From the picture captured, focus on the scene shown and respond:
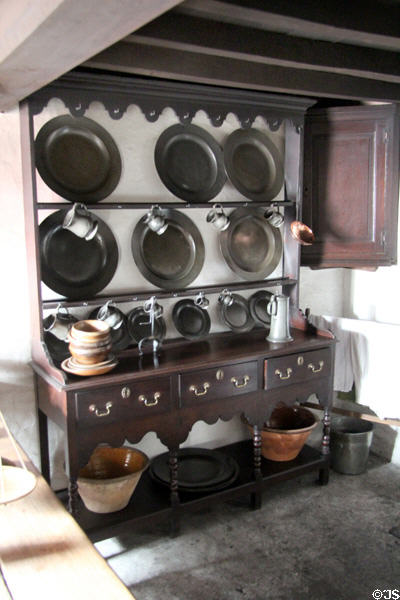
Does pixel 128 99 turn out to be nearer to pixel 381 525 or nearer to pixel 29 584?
pixel 29 584

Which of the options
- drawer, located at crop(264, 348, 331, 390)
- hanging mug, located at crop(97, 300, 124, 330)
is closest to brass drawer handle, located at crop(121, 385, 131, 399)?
hanging mug, located at crop(97, 300, 124, 330)

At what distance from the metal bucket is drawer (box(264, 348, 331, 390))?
1.57 feet

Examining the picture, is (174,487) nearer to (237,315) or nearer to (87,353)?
(87,353)

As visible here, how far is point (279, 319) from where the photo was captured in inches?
119

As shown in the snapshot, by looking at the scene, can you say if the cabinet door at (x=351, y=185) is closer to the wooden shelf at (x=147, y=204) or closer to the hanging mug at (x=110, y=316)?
the wooden shelf at (x=147, y=204)

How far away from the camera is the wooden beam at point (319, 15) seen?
1.80 metres

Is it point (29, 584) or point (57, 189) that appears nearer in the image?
point (29, 584)

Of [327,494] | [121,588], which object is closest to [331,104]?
[327,494]

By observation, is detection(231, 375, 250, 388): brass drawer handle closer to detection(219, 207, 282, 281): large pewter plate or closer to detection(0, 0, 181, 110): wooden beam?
detection(219, 207, 282, 281): large pewter plate

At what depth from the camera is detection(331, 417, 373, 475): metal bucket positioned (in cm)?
333

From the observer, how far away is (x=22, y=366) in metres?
2.72

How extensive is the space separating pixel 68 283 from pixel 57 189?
0.44 meters

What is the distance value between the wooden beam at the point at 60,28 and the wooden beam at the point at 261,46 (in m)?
0.41

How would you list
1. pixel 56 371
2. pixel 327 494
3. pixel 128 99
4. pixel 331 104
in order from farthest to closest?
pixel 331 104 < pixel 327 494 < pixel 128 99 < pixel 56 371
